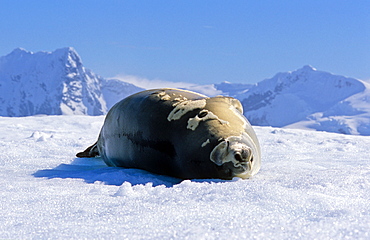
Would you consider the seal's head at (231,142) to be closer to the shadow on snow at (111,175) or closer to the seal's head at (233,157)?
the seal's head at (233,157)

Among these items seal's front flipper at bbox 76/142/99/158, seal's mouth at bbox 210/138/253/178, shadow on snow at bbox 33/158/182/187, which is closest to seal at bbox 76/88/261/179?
seal's mouth at bbox 210/138/253/178

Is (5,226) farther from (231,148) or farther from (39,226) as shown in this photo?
(231,148)

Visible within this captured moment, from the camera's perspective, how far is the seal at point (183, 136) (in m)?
3.15

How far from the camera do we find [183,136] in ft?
11.2

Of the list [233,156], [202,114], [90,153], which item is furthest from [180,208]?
[90,153]

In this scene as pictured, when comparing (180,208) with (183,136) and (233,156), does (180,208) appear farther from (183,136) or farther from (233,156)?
(183,136)

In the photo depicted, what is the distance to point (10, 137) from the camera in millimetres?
6754

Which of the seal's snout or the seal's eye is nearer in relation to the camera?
the seal's snout

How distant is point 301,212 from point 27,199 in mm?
1465

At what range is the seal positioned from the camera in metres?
3.15

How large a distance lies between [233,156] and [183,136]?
50cm

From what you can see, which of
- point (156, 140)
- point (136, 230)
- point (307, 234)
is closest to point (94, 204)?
point (136, 230)

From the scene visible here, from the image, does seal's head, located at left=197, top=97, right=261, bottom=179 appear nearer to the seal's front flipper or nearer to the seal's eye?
the seal's eye

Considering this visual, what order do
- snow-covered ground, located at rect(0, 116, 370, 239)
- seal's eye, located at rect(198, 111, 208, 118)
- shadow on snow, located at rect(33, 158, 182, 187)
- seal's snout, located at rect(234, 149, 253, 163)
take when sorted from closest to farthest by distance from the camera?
snow-covered ground, located at rect(0, 116, 370, 239) → seal's snout, located at rect(234, 149, 253, 163) → shadow on snow, located at rect(33, 158, 182, 187) → seal's eye, located at rect(198, 111, 208, 118)
